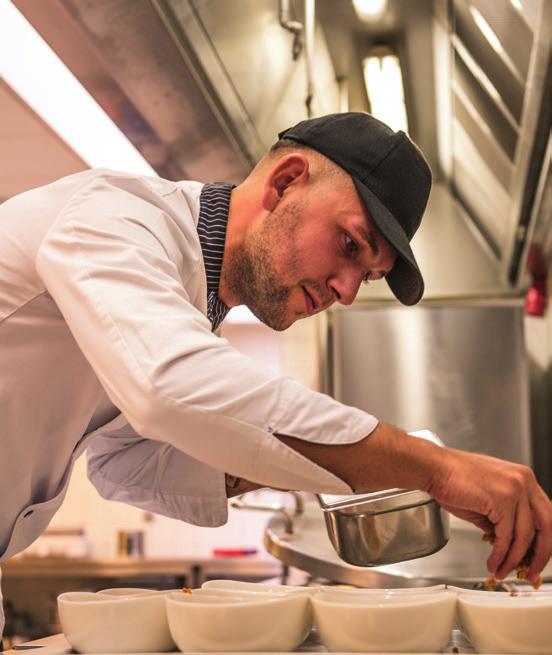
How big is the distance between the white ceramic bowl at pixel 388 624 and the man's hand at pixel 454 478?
0.33 ft

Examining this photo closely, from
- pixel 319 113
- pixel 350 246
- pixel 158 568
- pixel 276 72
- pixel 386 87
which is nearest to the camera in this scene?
pixel 350 246

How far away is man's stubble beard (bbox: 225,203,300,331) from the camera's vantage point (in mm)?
1354

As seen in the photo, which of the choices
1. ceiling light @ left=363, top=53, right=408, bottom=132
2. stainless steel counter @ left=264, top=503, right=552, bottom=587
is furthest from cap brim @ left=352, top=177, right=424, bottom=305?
ceiling light @ left=363, top=53, right=408, bottom=132

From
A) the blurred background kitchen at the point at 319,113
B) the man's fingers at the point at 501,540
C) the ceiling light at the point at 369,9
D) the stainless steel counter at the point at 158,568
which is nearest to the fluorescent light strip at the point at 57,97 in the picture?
the blurred background kitchen at the point at 319,113

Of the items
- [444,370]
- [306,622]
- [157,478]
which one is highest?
[306,622]

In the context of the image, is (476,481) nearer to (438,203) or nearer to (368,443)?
(368,443)

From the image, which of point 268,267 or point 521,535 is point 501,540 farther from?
point 268,267

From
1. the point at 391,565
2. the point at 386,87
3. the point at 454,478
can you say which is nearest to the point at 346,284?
the point at 454,478

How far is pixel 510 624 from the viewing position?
85 cm

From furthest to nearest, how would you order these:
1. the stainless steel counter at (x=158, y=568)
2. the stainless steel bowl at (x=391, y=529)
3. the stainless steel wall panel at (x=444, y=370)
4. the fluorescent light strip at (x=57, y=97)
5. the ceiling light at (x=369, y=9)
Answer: the stainless steel counter at (x=158, y=568) → the stainless steel wall panel at (x=444, y=370) → the ceiling light at (x=369, y=9) → the fluorescent light strip at (x=57, y=97) → the stainless steel bowl at (x=391, y=529)

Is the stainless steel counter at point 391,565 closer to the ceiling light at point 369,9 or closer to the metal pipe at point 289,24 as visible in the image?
the metal pipe at point 289,24

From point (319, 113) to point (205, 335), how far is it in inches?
90.9

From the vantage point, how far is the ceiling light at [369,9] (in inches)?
121

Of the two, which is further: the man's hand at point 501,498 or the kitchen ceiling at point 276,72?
the kitchen ceiling at point 276,72
